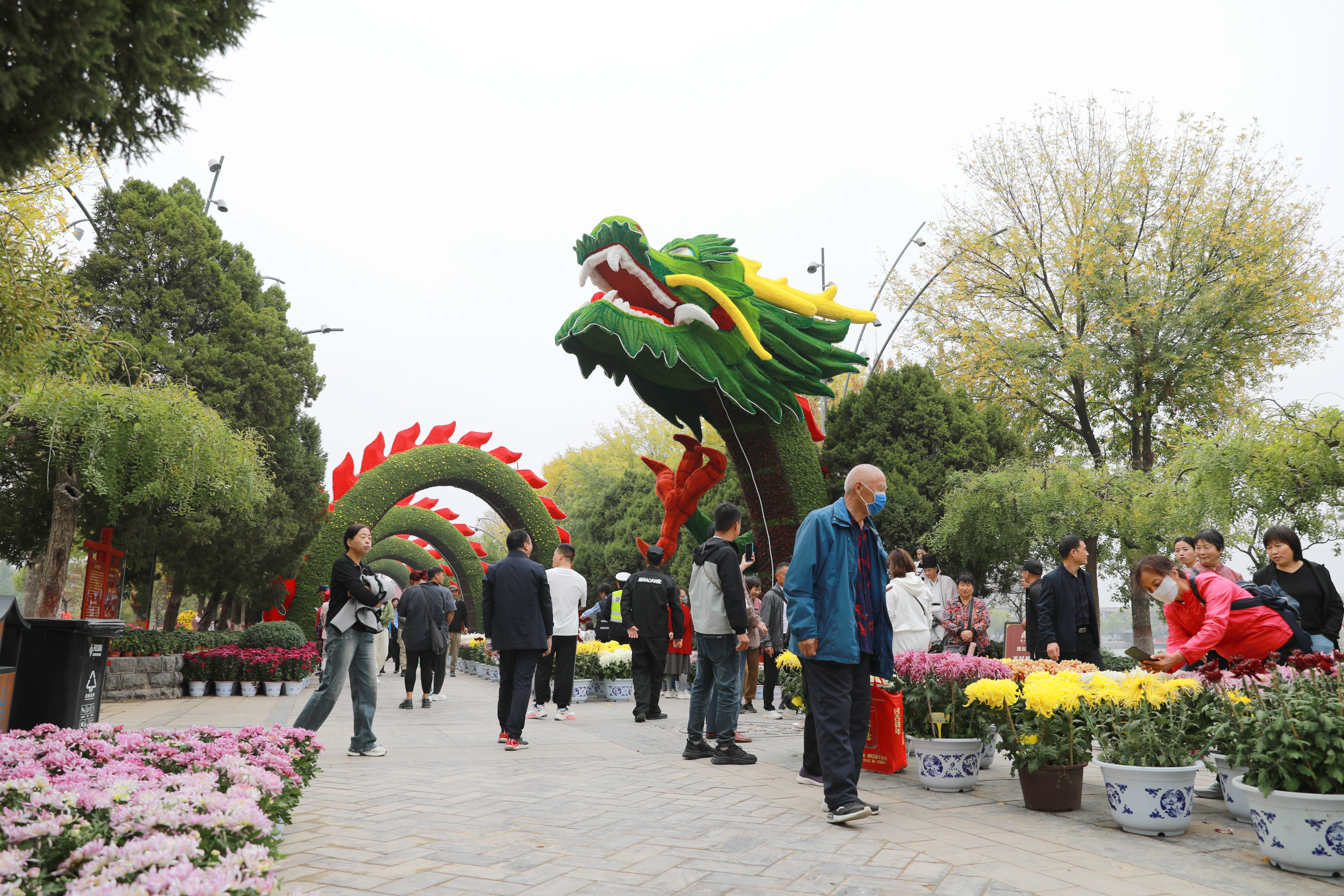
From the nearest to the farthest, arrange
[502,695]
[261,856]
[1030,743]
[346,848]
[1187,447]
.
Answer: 1. [261,856]
2. [346,848]
3. [1030,743]
4. [502,695]
5. [1187,447]

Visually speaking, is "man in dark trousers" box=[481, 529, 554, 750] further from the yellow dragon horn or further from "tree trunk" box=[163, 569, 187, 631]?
"tree trunk" box=[163, 569, 187, 631]

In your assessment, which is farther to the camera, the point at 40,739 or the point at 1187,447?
the point at 1187,447

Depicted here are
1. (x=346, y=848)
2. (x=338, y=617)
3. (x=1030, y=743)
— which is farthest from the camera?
(x=338, y=617)

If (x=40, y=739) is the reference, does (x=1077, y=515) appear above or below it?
above

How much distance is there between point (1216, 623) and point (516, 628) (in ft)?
17.3

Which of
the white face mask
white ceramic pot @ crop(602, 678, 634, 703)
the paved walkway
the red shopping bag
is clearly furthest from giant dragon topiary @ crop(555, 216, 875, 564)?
the white face mask

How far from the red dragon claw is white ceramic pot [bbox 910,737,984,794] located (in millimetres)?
8124

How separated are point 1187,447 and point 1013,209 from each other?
9.61m

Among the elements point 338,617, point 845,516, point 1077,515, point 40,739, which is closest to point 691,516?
point 1077,515

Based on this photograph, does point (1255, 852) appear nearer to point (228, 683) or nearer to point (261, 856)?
point (261, 856)

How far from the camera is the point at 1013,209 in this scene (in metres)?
21.6

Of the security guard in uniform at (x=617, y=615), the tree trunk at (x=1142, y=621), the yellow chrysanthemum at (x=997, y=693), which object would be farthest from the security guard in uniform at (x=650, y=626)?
the tree trunk at (x=1142, y=621)

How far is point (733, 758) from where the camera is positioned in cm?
676

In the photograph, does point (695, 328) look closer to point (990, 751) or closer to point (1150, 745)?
point (990, 751)
